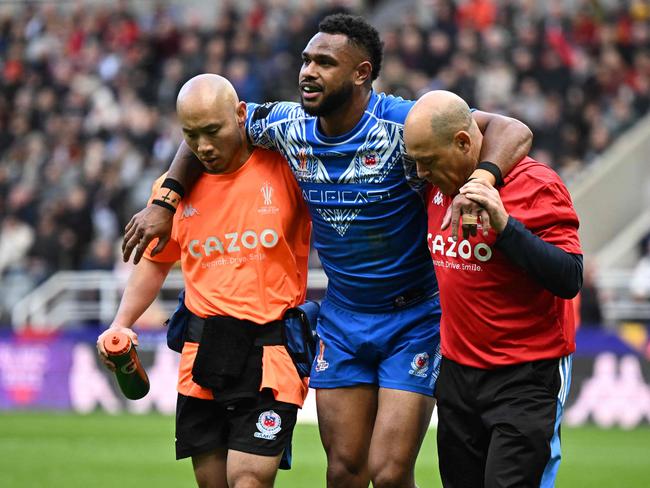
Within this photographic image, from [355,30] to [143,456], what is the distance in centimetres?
720

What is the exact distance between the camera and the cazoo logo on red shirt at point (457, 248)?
592cm

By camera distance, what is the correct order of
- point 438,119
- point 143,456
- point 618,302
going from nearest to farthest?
point 438,119, point 143,456, point 618,302

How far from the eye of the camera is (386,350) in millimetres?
6762

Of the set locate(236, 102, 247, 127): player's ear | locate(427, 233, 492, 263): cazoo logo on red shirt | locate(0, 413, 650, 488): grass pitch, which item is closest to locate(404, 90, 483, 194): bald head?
locate(427, 233, 492, 263): cazoo logo on red shirt

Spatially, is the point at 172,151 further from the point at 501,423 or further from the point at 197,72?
the point at 501,423

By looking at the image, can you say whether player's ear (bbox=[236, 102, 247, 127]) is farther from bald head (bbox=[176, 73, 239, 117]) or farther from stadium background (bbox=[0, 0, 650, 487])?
stadium background (bbox=[0, 0, 650, 487])

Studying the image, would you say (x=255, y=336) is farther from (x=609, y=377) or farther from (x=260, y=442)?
(x=609, y=377)

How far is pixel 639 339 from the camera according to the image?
15516 mm

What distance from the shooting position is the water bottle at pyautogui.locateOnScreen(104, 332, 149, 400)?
22.2 feet

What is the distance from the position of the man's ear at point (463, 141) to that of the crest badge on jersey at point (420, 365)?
4.10ft

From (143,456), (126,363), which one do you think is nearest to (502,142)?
(126,363)

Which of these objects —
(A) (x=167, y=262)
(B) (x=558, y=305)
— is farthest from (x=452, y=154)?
(A) (x=167, y=262)

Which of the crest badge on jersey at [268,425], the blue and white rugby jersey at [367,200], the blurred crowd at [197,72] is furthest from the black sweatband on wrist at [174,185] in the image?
the blurred crowd at [197,72]

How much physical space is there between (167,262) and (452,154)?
2.06 m
